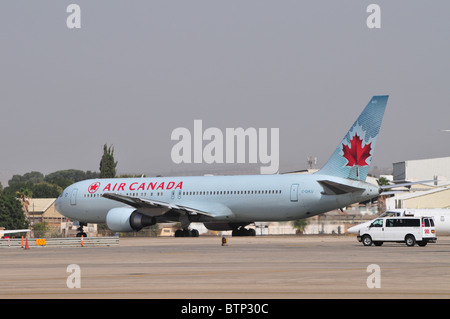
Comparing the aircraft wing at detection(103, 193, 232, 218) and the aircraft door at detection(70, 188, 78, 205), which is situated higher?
the aircraft door at detection(70, 188, 78, 205)

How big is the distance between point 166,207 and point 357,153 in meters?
15.3

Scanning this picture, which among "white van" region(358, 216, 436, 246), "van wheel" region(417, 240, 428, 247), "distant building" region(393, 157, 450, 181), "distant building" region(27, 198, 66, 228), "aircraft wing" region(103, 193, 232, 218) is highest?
"distant building" region(393, 157, 450, 181)

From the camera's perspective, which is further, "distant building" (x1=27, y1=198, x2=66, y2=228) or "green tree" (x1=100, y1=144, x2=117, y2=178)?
"distant building" (x1=27, y1=198, x2=66, y2=228)

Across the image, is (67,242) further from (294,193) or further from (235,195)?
(294,193)

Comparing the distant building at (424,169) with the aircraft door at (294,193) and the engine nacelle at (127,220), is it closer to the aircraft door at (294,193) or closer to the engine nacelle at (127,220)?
the aircraft door at (294,193)

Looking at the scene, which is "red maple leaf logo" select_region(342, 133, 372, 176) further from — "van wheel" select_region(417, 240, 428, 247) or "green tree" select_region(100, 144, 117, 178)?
"green tree" select_region(100, 144, 117, 178)

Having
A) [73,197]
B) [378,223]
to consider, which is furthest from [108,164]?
[378,223]

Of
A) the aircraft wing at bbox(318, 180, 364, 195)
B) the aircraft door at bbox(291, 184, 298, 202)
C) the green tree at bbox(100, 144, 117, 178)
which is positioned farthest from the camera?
the green tree at bbox(100, 144, 117, 178)

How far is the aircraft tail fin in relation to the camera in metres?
57.3

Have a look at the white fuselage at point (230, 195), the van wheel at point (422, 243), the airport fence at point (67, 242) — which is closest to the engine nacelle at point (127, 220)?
the white fuselage at point (230, 195)

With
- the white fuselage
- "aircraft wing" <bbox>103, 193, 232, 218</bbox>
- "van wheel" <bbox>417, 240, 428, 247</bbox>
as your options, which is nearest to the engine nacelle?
"aircraft wing" <bbox>103, 193, 232, 218</bbox>

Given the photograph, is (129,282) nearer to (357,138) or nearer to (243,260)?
(243,260)

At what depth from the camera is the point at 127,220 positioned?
6169 cm
